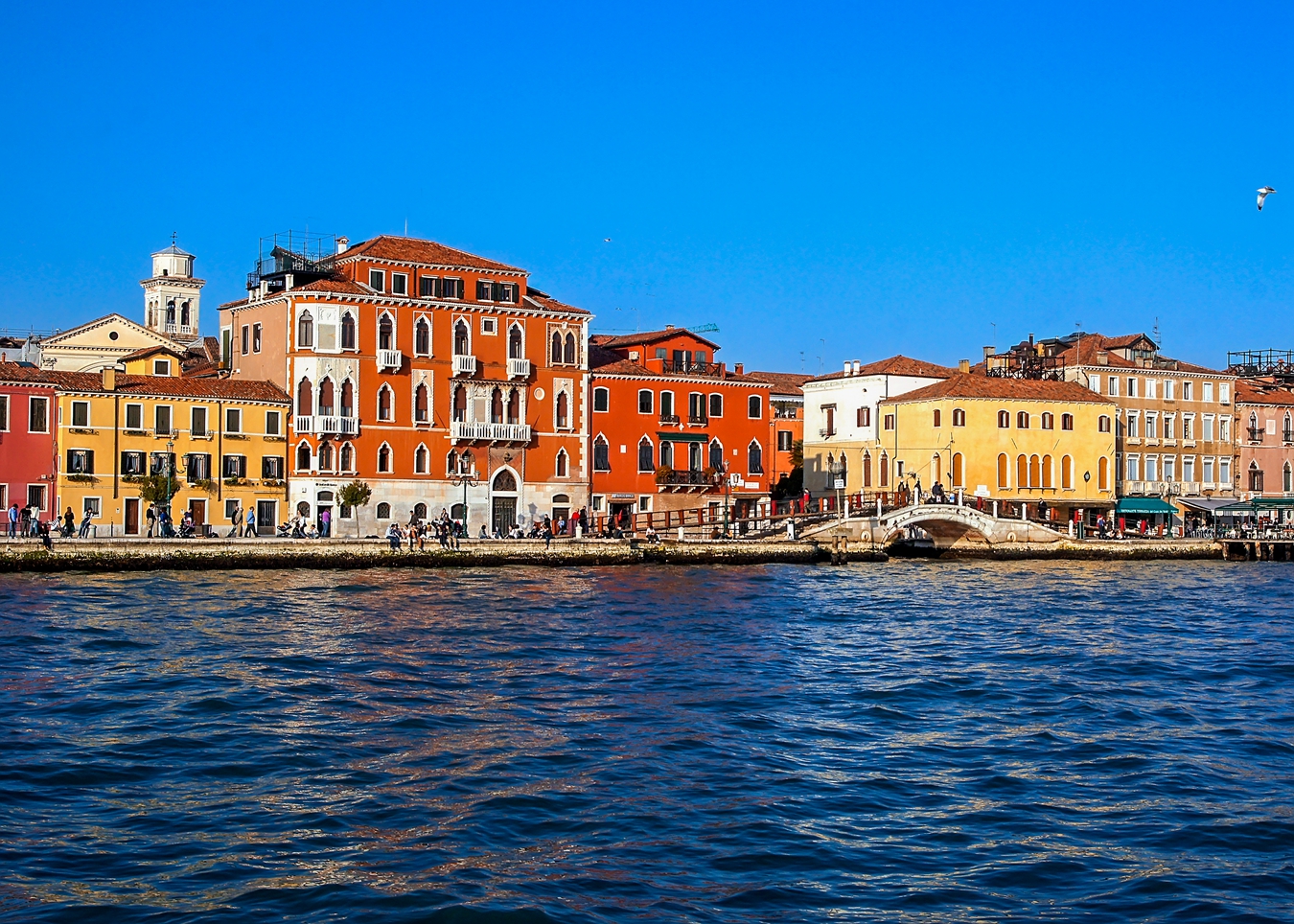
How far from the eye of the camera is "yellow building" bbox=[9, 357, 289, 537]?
1917 inches

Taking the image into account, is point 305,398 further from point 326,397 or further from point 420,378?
point 420,378

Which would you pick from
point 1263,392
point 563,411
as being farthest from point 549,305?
point 1263,392

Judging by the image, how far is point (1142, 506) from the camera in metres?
66.6

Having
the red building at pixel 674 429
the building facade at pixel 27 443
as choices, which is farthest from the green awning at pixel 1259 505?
the building facade at pixel 27 443

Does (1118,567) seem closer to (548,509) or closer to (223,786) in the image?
(548,509)

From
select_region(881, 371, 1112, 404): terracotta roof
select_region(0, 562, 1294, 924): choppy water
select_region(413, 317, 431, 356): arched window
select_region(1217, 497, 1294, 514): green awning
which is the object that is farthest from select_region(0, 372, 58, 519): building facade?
select_region(1217, 497, 1294, 514): green awning

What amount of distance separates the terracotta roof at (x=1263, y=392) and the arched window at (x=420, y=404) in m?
42.6

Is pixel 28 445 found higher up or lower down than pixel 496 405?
lower down

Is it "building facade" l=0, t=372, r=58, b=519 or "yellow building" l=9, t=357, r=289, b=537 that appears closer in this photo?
"building facade" l=0, t=372, r=58, b=519

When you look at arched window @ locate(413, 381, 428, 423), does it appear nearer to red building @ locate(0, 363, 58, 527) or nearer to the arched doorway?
the arched doorway

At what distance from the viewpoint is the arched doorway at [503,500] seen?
5634 cm

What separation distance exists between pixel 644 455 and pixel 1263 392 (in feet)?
121

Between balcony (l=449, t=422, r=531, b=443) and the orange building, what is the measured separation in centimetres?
5

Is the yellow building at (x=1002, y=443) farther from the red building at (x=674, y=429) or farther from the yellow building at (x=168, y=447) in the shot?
the yellow building at (x=168, y=447)
